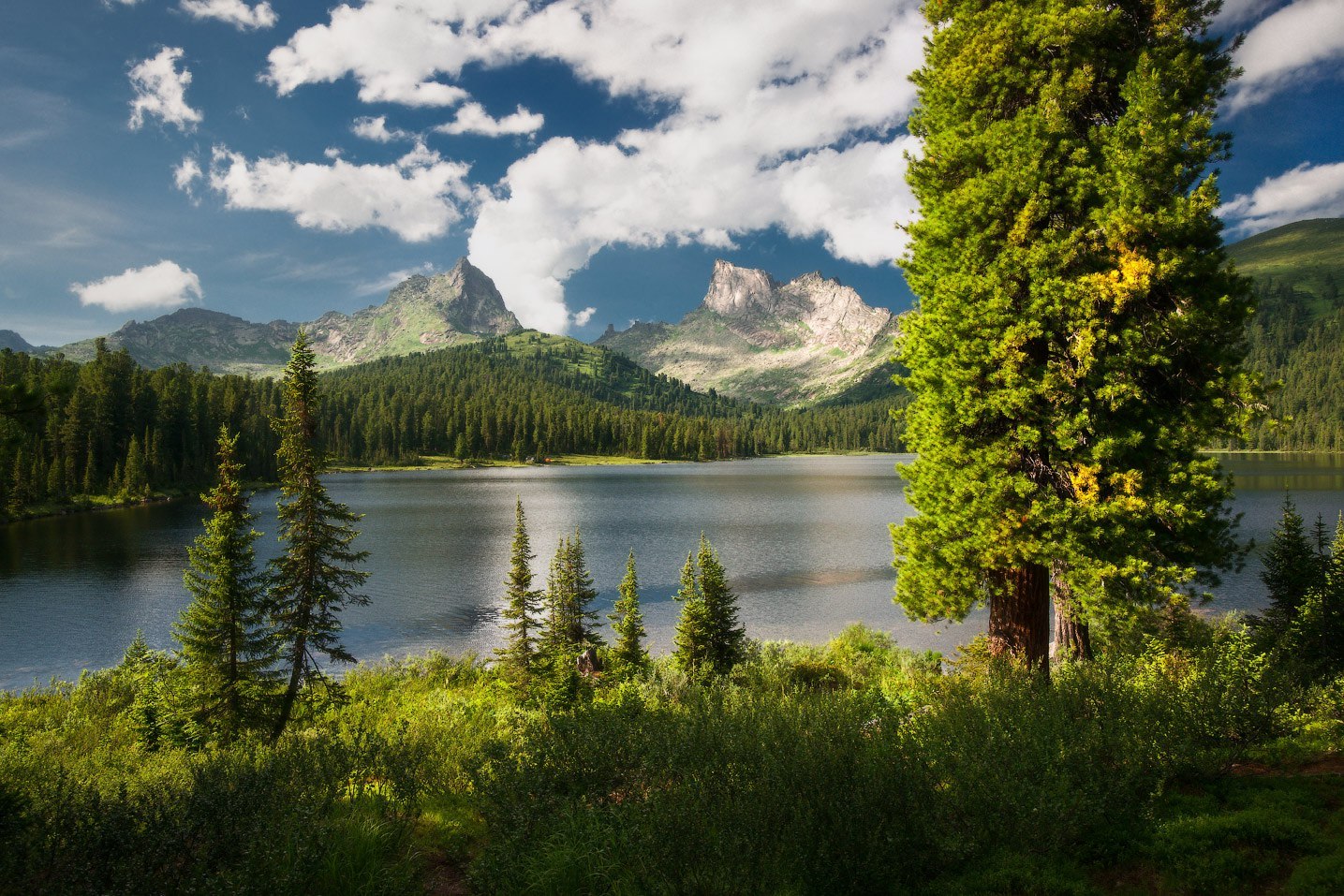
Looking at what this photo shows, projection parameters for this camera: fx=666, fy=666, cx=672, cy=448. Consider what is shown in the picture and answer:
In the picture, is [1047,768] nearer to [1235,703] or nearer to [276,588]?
[1235,703]

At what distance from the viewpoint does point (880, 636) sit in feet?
109

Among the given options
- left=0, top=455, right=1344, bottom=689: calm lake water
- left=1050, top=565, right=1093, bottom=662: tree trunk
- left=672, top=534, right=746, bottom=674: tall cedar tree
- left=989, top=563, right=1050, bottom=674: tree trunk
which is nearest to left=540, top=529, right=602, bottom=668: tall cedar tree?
left=672, top=534, right=746, bottom=674: tall cedar tree

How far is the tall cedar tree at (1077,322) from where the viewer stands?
11.2 m

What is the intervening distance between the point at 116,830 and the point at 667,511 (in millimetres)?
83380

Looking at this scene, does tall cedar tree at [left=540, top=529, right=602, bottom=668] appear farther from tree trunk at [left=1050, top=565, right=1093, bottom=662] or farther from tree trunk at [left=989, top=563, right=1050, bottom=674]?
tree trunk at [left=1050, top=565, right=1093, bottom=662]

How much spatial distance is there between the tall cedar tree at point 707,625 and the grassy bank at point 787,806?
15.9 m

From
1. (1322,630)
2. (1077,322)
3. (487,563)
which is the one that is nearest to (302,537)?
(1077,322)

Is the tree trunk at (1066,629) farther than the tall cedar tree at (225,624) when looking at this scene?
No

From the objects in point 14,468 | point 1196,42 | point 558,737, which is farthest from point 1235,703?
point 14,468

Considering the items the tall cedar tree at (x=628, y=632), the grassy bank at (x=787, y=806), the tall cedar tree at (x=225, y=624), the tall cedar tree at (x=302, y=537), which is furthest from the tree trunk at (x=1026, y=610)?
the tall cedar tree at (x=225, y=624)

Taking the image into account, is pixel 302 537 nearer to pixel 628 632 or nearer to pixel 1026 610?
pixel 628 632

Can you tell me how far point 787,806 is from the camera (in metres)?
6.51

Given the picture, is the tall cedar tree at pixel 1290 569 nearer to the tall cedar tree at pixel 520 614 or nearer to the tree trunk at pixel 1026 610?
the tree trunk at pixel 1026 610

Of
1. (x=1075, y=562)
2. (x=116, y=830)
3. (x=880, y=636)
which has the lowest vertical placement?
(x=880, y=636)
